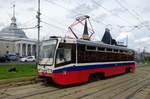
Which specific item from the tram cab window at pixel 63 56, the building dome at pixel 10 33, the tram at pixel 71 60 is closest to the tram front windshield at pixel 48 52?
the tram at pixel 71 60

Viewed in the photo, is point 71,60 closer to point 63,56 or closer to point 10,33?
point 63,56

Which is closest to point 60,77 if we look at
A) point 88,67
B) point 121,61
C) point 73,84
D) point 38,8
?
point 73,84

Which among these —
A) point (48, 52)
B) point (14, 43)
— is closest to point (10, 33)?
point (14, 43)

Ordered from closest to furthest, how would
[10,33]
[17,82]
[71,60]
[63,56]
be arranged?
[63,56], [71,60], [17,82], [10,33]

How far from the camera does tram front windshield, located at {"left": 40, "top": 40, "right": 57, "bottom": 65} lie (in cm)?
1819

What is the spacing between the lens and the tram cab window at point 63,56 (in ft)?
59.0

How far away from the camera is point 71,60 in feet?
61.3

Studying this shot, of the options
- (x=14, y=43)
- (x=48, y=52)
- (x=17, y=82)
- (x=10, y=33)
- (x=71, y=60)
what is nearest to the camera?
(x=48, y=52)

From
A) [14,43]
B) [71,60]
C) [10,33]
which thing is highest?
[10,33]

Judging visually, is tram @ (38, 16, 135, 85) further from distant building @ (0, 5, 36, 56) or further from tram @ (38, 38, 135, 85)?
distant building @ (0, 5, 36, 56)

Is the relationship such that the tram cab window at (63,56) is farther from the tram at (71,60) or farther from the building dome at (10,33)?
the building dome at (10,33)

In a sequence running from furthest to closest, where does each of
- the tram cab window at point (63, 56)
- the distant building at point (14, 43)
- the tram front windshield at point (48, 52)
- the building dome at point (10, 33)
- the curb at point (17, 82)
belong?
the building dome at point (10, 33), the distant building at point (14, 43), the tram front windshield at point (48, 52), the tram cab window at point (63, 56), the curb at point (17, 82)

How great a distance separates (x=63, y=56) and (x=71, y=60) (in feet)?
2.31

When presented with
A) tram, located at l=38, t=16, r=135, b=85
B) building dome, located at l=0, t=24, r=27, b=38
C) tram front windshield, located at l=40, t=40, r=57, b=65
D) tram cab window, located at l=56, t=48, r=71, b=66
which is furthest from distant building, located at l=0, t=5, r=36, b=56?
tram cab window, located at l=56, t=48, r=71, b=66
